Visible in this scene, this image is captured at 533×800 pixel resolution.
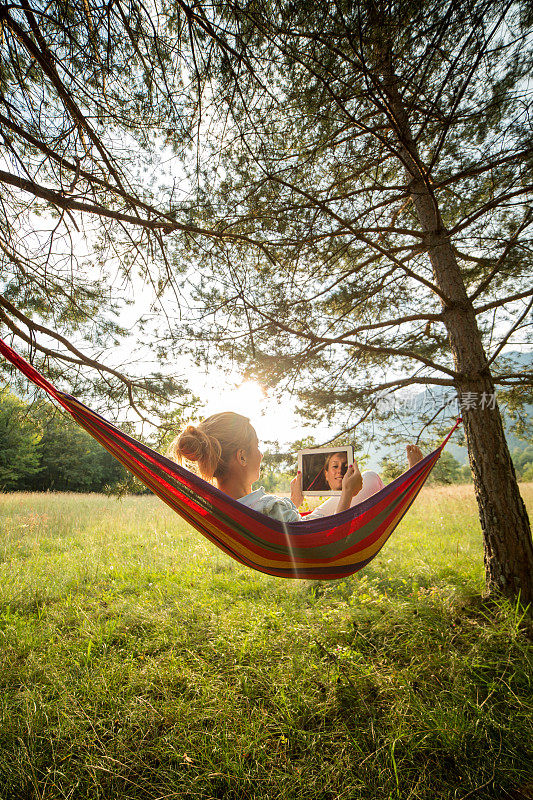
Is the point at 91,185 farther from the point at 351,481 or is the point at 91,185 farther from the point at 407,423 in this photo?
the point at 407,423

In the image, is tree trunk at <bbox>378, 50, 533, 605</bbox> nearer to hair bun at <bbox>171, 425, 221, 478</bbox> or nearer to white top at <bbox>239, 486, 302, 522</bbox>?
white top at <bbox>239, 486, 302, 522</bbox>

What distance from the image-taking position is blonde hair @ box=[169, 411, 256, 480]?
128 cm

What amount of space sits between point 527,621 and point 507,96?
276cm

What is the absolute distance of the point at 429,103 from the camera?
159cm

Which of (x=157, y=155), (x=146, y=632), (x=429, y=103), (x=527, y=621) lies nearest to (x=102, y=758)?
(x=146, y=632)

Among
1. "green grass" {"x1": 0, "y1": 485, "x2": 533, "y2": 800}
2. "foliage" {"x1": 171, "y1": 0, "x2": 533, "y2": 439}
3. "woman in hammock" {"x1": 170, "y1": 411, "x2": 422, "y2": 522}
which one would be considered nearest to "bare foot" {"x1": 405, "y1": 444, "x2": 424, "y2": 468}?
"foliage" {"x1": 171, "y1": 0, "x2": 533, "y2": 439}

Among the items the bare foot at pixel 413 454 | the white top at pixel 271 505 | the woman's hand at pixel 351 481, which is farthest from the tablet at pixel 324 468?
the bare foot at pixel 413 454

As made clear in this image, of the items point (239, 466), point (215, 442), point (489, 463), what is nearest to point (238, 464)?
point (239, 466)

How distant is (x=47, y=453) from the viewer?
14.0 metres

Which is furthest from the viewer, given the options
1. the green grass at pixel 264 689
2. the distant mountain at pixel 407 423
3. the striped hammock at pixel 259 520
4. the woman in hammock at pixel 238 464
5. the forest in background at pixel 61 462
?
the distant mountain at pixel 407 423

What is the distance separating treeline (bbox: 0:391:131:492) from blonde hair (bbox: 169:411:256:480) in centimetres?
93

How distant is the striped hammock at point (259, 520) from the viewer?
123cm

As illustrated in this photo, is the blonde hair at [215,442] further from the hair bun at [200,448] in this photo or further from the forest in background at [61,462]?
the forest in background at [61,462]

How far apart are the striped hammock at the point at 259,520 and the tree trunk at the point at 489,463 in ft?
2.07
